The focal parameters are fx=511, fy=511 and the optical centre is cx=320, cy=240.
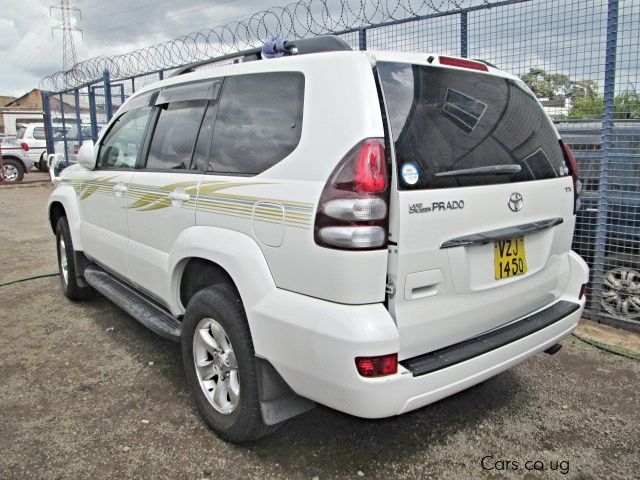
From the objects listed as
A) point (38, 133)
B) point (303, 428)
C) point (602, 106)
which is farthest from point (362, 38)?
point (38, 133)

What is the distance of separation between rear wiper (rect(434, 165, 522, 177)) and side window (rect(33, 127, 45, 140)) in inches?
778

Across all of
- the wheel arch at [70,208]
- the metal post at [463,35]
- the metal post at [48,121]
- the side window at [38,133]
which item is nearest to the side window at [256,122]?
the wheel arch at [70,208]

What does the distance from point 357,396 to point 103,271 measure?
10.4 feet

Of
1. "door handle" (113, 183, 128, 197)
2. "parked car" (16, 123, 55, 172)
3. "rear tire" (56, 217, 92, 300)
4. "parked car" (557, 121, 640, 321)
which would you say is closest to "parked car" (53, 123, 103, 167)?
"parked car" (16, 123, 55, 172)

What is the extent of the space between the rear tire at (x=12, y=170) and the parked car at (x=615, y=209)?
1726 cm

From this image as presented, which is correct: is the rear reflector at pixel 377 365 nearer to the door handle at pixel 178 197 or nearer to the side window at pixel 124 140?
the door handle at pixel 178 197

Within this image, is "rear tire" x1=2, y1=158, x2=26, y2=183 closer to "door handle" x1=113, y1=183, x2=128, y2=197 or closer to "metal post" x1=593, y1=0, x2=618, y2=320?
"door handle" x1=113, y1=183, x2=128, y2=197

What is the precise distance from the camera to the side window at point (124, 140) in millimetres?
3629

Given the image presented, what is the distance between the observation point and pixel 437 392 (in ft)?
6.90

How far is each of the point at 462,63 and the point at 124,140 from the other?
2596mm

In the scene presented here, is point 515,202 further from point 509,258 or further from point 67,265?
point 67,265

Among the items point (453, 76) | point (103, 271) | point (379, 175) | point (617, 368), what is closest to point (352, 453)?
point (379, 175)

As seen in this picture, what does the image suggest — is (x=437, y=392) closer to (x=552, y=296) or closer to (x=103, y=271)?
(x=552, y=296)

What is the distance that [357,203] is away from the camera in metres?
1.97
